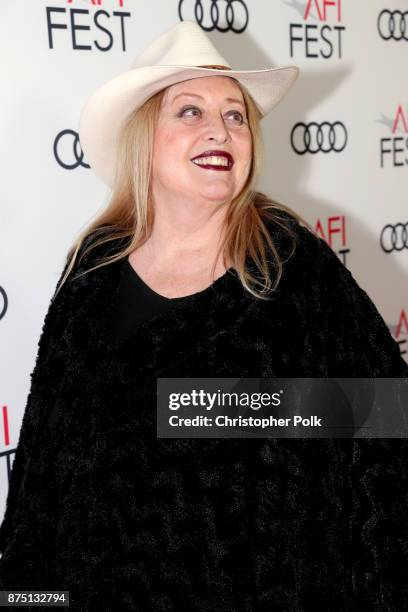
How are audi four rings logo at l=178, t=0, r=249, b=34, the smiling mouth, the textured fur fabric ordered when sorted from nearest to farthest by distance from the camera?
the textured fur fabric → the smiling mouth → audi four rings logo at l=178, t=0, r=249, b=34

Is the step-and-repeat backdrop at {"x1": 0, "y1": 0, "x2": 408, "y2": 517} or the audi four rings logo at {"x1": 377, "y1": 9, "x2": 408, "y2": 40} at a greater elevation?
the audi four rings logo at {"x1": 377, "y1": 9, "x2": 408, "y2": 40}

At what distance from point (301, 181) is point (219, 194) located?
3.98ft

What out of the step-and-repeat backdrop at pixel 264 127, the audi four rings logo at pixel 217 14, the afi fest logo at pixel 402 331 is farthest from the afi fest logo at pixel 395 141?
the audi four rings logo at pixel 217 14

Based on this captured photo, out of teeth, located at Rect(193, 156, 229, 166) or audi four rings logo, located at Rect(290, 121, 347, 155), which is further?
audi four rings logo, located at Rect(290, 121, 347, 155)

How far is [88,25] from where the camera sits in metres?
2.06

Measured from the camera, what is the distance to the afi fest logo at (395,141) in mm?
2865

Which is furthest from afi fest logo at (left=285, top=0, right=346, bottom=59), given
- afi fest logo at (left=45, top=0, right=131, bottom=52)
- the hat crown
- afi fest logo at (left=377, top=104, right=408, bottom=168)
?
the hat crown

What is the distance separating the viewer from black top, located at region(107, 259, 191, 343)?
1498 millimetres

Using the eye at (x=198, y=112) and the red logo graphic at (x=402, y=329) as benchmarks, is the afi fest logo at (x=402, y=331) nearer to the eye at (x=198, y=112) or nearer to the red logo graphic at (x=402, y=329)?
the red logo graphic at (x=402, y=329)

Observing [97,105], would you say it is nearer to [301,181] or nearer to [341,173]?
[301,181]

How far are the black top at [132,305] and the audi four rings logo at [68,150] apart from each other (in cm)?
58

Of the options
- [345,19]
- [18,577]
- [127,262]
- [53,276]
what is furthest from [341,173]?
[18,577]

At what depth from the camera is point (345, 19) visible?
267 centimetres

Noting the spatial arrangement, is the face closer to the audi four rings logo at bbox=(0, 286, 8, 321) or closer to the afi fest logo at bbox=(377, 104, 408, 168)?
the audi four rings logo at bbox=(0, 286, 8, 321)
